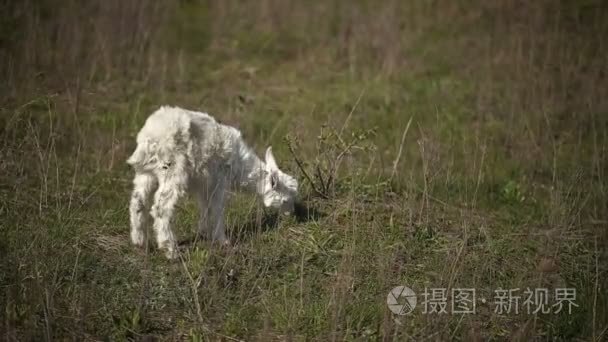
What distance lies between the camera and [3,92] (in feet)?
24.8

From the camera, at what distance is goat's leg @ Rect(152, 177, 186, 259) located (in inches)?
200

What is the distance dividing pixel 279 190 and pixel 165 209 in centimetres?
107

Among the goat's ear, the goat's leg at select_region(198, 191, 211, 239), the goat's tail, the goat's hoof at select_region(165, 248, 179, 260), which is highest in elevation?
the goat's tail

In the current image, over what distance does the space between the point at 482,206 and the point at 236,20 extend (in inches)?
295

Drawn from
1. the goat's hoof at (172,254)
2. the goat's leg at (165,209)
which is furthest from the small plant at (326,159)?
the goat's hoof at (172,254)

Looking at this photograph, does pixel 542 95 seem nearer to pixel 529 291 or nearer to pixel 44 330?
pixel 529 291

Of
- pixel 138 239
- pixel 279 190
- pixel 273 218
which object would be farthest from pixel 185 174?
pixel 273 218

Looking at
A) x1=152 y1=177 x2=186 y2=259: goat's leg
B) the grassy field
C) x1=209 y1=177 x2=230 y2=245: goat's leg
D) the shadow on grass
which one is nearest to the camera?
the grassy field

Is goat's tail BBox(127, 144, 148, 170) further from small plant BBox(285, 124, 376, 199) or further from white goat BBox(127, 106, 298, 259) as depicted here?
small plant BBox(285, 124, 376, 199)

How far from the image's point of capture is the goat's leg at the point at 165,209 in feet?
16.7

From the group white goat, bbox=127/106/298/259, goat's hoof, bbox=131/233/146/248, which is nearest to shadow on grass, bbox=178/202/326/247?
white goat, bbox=127/106/298/259

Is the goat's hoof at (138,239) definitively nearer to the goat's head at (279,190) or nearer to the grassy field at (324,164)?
the grassy field at (324,164)

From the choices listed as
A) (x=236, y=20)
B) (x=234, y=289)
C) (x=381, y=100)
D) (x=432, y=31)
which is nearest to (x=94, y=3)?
(x=236, y=20)

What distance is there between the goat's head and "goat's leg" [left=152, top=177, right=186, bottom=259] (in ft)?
2.78
